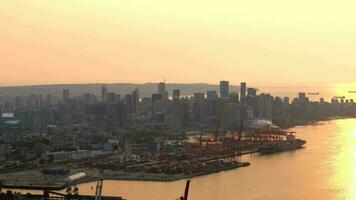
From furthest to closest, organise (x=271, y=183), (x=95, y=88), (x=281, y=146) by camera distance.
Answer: (x=95, y=88) < (x=281, y=146) < (x=271, y=183)

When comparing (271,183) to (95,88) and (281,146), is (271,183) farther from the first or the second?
(95,88)

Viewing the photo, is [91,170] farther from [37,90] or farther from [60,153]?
[37,90]

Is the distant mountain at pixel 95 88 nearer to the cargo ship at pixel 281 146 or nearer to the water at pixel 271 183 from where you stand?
the cargo ship at pixel 281 146

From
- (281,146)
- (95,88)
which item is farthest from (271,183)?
(95,88)

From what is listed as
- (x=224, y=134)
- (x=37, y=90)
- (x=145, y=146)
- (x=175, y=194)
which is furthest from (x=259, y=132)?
(x=37, y=90)

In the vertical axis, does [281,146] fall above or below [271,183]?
above

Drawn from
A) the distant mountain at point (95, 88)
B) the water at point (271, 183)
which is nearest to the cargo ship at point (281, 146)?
the water at point (271, 183)

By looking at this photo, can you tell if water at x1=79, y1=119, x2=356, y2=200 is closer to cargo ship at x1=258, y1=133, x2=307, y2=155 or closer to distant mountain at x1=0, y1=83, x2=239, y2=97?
cargo ship at x1=258, y1=133, x2=307, y2=155

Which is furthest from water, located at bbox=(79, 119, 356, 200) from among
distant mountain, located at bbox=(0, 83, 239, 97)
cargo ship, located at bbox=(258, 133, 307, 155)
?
distant mountain, located at bbox=(0, 83, 239, 97)
